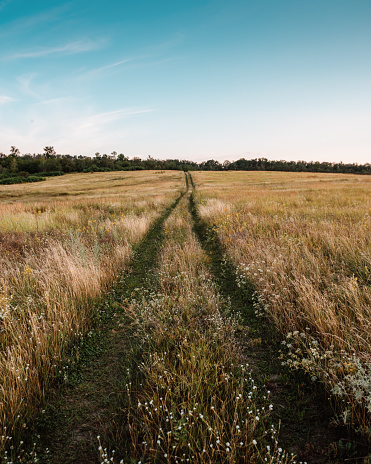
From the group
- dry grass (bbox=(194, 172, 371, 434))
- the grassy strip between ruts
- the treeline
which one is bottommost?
the grassy strip between ruts

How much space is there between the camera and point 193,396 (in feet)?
8.79

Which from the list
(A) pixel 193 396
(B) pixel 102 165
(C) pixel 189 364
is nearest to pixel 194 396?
(A) pixel 193 396

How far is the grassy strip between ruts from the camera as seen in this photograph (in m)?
2.29

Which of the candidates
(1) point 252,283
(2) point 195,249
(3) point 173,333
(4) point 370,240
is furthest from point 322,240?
(3) point 173,333

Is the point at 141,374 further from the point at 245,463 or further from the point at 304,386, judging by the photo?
the point at 304,386

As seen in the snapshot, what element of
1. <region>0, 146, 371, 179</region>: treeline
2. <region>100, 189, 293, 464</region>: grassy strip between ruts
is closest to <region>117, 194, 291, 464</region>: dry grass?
<region>100, 189, 293, 464</region>: grassy strip between ruts

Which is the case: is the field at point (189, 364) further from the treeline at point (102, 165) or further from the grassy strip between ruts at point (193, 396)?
the treeline at point (102, 165)

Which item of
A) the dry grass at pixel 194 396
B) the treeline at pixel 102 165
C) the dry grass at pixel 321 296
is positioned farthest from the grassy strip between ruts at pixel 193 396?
the treeline at pixel 102 165

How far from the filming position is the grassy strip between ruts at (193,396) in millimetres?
2289

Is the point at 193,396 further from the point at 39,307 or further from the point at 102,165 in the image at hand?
the point at 102,165

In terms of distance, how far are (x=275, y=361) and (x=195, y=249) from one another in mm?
5231

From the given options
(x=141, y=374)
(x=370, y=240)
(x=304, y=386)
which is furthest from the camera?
(x=370, y=240)

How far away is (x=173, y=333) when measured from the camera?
4035mm

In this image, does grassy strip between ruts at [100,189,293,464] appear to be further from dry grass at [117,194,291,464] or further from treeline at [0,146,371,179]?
treeline at [0,146,371,179]
